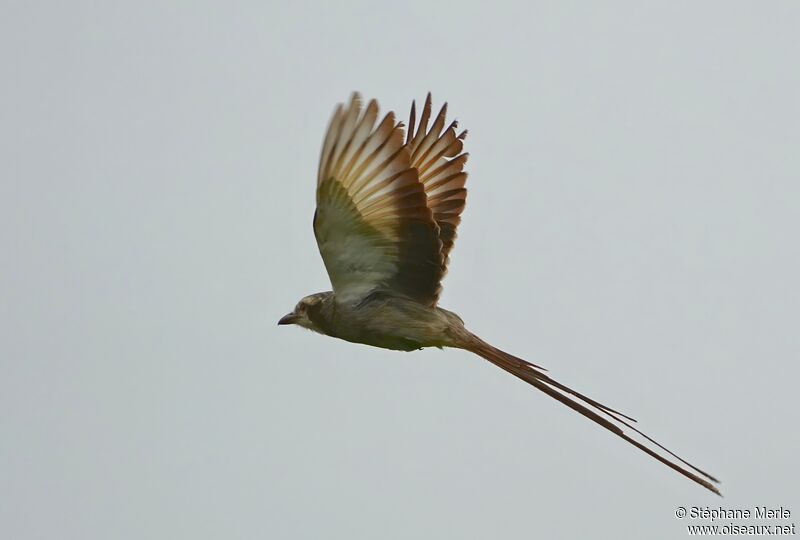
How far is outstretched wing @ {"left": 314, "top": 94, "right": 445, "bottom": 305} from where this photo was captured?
955 centimetres

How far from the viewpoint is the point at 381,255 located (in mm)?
10477

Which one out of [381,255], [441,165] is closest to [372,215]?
[381,255]

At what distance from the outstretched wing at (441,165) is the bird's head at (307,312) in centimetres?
153

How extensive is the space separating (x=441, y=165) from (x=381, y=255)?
6.83 feet

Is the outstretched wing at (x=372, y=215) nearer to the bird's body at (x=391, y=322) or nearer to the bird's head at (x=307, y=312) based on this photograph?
the bird's body at (x=391, y=322)

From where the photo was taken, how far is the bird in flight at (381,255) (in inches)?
376

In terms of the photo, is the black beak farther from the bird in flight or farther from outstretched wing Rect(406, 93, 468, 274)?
outstretched wing Rect(406, 93, 468, 274)

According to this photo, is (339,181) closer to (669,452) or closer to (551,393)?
(551,393)

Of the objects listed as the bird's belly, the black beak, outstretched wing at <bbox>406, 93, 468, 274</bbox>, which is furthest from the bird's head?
outstretched wing at <bbox>406, 93, 468, 274</bbox>

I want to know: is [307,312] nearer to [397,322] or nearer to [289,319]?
[289,319]

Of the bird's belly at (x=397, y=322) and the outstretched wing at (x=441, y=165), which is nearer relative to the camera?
the bird's belly at (x=397, y=322)

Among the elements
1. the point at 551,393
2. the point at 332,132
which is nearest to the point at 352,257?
the point at 332,132

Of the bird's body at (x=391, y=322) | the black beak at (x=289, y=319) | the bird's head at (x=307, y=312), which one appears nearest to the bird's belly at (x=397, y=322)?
the bird's body at (x=391, y=322)

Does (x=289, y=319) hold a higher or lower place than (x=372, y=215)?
lower
